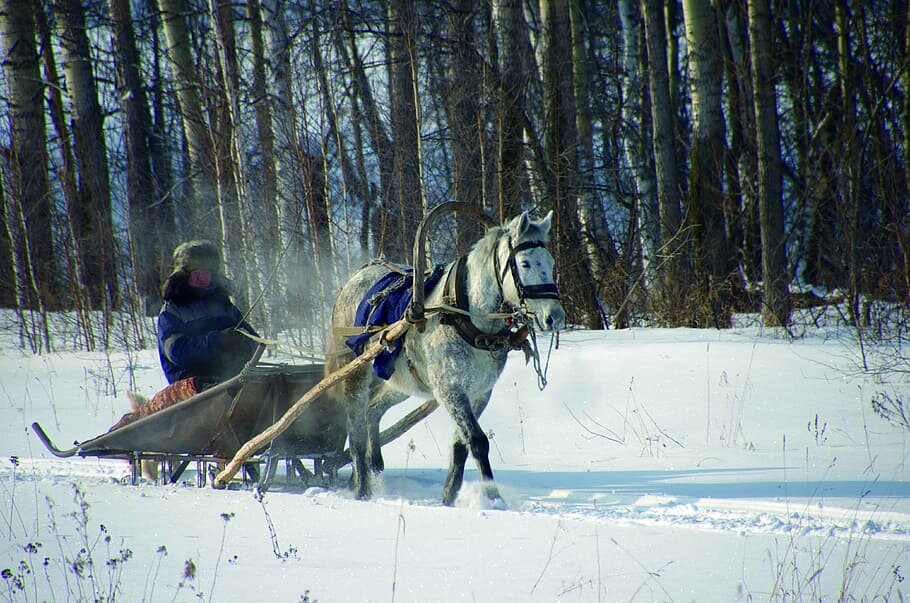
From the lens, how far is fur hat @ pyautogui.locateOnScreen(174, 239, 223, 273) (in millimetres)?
6152

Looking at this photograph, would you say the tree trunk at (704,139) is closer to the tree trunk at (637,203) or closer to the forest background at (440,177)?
the forest background at (440,177)

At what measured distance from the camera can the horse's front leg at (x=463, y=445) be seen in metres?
5.02

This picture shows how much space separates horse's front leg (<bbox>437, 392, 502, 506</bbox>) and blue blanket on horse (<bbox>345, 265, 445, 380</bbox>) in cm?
52

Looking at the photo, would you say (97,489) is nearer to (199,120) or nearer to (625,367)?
(625,367)

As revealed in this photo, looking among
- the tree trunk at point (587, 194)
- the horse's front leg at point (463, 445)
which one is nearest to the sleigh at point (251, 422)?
the horse's front leg at point (463, 445)

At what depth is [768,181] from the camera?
12.0 m

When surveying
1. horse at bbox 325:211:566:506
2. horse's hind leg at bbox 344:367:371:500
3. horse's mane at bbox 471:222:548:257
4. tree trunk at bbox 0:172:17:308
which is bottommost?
horse's hind leg at bbox 344:367:371:500

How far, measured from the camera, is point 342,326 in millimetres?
6359

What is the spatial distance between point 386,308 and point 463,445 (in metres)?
1.11

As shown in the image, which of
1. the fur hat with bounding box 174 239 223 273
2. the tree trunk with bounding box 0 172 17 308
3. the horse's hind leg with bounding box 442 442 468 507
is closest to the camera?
the horse's hind leg with bounding box 442 442 468 507

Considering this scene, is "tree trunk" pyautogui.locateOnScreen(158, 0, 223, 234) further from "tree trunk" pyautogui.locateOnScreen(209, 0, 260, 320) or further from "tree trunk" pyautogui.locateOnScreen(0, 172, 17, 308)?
"tree trunk" pyautogui.locateOnScreen(0, 172, 17, 308)

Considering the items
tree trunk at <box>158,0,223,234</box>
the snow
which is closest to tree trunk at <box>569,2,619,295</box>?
the snow

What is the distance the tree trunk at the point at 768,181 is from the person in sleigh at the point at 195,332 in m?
7.20

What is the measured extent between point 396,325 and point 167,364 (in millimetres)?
1897
